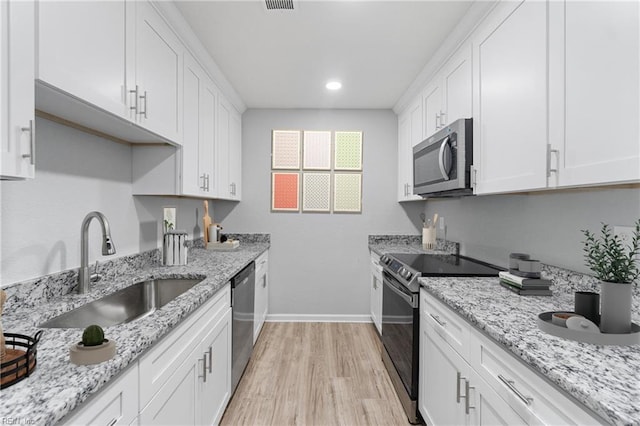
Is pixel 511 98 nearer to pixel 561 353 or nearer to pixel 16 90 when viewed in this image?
pixel 561 353

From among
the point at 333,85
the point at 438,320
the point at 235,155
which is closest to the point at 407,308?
the point at 438,320

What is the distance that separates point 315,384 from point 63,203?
195cm

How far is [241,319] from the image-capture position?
7.61 feet

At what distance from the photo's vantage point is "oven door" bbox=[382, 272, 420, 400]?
6.35ft

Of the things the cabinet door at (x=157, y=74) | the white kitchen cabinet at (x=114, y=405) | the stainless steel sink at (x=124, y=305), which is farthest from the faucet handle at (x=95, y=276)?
the white kitchen cabinet at (x=114, y=405)

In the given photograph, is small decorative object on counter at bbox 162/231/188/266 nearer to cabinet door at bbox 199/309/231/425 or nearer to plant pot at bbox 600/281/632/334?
cabinet door at bbox 199/309/231/425

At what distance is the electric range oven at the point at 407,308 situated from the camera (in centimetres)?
194

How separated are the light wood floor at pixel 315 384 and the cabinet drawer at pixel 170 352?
0.87 m

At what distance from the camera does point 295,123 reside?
3.82m

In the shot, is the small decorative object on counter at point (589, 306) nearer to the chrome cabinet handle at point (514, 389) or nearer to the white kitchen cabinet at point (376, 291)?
the chrome cabinet handle at point (514, 389)

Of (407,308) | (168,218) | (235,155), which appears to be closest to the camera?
(407,308)

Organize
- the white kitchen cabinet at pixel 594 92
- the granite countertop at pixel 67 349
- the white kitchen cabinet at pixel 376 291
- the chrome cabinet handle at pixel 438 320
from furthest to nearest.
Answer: the white kitchen cabinet at pixel 376 291
the chrome cabinet handle at pixel 438 320
the white kitchen cabinet at pixel 594 92
the granite countertop at pixel 67 349

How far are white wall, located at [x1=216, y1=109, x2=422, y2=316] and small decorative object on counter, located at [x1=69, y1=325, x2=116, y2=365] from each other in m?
2.97

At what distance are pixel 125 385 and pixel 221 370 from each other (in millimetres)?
1050
